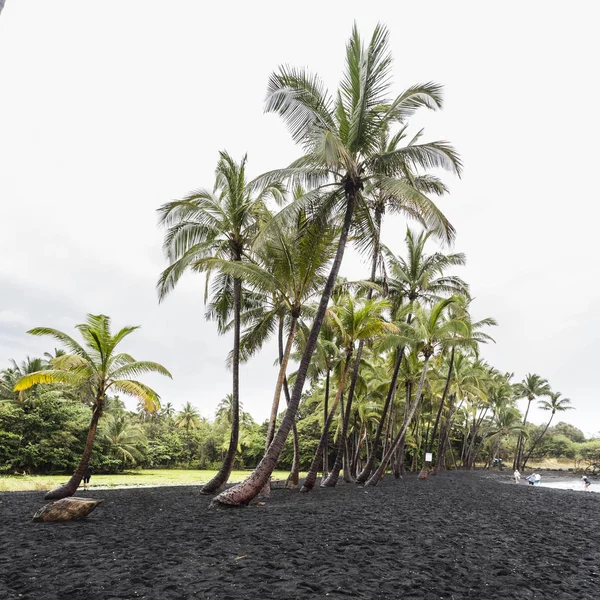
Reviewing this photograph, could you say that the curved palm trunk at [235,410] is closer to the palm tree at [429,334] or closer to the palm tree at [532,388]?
the palm tree at [429,334]

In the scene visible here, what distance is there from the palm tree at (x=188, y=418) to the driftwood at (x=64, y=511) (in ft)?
164

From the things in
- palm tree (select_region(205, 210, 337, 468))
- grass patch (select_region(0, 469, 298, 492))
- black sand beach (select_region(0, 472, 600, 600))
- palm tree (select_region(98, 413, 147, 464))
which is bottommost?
grass patch (select_region(0, 469, 298, 492))

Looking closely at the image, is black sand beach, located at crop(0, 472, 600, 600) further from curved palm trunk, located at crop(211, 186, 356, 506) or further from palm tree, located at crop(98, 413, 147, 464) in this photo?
palm tree, located at crop(98, 413, 147, 464)

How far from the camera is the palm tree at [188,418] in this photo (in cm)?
5578

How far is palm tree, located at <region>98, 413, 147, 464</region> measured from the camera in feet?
117

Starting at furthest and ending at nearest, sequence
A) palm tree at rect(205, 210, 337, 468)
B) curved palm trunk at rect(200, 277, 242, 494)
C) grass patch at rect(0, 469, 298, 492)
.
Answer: grass patch at rect(0, 469, 298, 492) < curved palm trunk at rect(200, 277, 242, 494) < palm tree at rect(205, 210, 337, 468)

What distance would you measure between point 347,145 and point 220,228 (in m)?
5.02

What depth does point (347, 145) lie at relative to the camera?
1023 cm

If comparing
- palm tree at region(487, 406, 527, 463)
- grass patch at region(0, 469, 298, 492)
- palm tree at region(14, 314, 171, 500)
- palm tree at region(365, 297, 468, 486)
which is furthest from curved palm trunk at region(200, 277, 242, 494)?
palm tree at region(487, 406, 527, 463)

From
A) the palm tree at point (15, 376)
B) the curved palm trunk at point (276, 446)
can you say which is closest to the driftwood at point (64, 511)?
the curved palm trunk at point (276, 446)

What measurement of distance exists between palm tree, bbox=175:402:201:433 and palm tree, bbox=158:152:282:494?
46.0 m

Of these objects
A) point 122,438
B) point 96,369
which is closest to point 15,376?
point 122,438

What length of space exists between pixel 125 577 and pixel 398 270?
16.3 metres

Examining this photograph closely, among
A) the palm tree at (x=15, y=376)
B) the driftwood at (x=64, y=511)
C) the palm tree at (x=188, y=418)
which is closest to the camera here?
the driftwood at (x=64, y=511)
